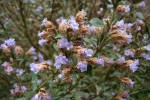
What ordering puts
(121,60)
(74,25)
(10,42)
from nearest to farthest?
(74,25) → (121,60) → (10,42)

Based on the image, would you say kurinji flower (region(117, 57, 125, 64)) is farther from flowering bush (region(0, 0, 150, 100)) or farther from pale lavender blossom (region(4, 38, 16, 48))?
pale lavender blossom (region(4, 38, 16, 48))

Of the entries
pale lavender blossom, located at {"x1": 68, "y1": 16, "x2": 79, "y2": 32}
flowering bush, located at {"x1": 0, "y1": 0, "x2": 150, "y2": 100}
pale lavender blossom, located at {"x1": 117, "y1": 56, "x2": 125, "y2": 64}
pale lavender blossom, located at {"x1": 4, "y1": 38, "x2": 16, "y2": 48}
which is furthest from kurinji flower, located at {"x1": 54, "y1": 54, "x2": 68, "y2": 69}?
pale lavender blossom, located at {"x1": 4, "y1": 38, "x2": 16, "y2": 48}

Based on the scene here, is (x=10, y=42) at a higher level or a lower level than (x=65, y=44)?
higher

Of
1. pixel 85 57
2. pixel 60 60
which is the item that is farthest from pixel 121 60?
pixel 60 60

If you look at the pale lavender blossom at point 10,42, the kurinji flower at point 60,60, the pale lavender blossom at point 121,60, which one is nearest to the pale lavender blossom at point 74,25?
the kurinji flower at point 60,60

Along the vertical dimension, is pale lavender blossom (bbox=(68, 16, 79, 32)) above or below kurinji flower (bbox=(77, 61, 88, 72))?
above

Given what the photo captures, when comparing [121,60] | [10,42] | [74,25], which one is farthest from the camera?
[10,42]

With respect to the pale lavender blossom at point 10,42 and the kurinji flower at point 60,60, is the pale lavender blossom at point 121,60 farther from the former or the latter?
the pale lavender blossom at point 10,42

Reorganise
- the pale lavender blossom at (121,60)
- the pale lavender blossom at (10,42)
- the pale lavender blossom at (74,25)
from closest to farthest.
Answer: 1. the pale lavender blossom at (74,25)
2. the pale lavender blossom at (121,60)
3. the pale lavender blossom at (10,42)

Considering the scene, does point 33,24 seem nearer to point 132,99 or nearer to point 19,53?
point 19,53

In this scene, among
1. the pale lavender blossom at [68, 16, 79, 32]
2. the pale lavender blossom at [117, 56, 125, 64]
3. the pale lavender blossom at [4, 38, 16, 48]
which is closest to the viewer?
the pale lavender blossom at [68, 16, 79, 32]

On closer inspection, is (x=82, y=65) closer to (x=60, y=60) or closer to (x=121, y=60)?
(x=60, y=60)

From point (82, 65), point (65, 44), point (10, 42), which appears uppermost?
point (10, 42)
